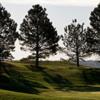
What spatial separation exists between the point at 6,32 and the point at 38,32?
331 inches

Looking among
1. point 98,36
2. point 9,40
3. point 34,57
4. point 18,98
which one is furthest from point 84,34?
point 18,98

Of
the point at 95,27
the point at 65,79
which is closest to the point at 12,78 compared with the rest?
the point at 65,79

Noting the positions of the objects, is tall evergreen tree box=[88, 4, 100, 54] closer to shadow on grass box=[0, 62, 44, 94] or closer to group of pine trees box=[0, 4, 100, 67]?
group of pine trees box=[0, 4, 100, 67]

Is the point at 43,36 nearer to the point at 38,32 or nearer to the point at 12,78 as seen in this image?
the point at 38,32

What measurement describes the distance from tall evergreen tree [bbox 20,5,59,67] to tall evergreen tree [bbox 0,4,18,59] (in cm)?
561

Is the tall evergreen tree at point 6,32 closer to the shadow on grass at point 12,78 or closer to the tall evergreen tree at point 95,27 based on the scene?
the shadow on grass at point 12,78

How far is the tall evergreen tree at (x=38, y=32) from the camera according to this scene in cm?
8812

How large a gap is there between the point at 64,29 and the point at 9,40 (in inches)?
607

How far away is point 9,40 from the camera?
272ft

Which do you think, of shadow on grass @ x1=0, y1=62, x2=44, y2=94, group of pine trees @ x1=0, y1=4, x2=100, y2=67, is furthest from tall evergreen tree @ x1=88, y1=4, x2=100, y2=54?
shadow on grass @ x1=0, y1=62, x2=44, y2=94

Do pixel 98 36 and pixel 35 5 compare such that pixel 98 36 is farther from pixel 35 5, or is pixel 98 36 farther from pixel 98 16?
pixel 35 5

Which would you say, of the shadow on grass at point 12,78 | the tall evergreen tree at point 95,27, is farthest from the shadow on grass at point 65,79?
the tall evergreen tree at point 95,27

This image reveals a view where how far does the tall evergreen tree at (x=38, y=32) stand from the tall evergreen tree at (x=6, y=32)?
18.4 ft

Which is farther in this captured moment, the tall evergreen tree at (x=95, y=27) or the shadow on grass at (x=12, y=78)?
the tall evergreen tree at (x=95, y=27)
